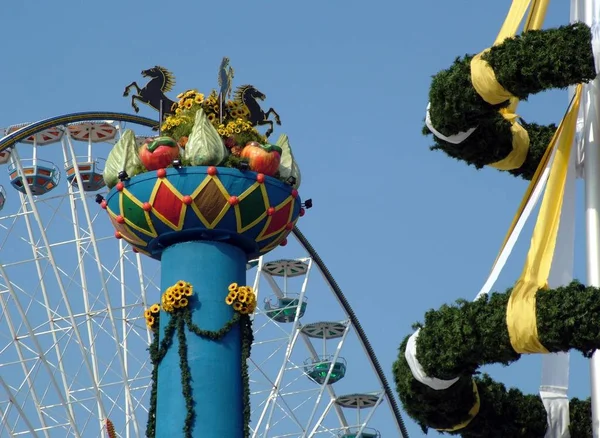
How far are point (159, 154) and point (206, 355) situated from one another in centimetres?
295

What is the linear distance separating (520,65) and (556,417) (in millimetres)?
4315

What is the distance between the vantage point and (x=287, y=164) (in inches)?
911

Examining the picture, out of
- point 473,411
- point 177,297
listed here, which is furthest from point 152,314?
point 473,411

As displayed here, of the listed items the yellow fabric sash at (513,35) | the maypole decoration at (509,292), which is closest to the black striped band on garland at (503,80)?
the maypole decoration at (509,292)

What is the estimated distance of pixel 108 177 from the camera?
75.7 ft

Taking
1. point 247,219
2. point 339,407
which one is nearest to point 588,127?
point 247,219

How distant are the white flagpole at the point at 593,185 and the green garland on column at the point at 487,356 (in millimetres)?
912

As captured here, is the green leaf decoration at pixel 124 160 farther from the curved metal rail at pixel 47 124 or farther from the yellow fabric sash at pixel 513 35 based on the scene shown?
the curved metal rail at pixel 47 124

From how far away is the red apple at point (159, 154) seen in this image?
73.2ft

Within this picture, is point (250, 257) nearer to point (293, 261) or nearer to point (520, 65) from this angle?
point (520, 65)

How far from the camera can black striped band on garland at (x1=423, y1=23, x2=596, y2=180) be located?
17.6m

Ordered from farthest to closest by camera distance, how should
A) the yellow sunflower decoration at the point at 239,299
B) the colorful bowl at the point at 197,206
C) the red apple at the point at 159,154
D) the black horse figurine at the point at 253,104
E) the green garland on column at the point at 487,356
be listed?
1. the black horse figurine at the point at 253,104
2. the red apple at the point at 159,154
3. the colorful bowl at the point at 197,206
4. the yellow sunflower decoration at the point at 239,299
5. the green garland on column at the point at 487,356

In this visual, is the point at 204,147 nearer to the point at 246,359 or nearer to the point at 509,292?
the point at 246,359

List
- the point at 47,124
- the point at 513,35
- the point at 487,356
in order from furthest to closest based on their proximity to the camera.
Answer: the point at 47,124 → the point at 513,35 → the point at 487,356
